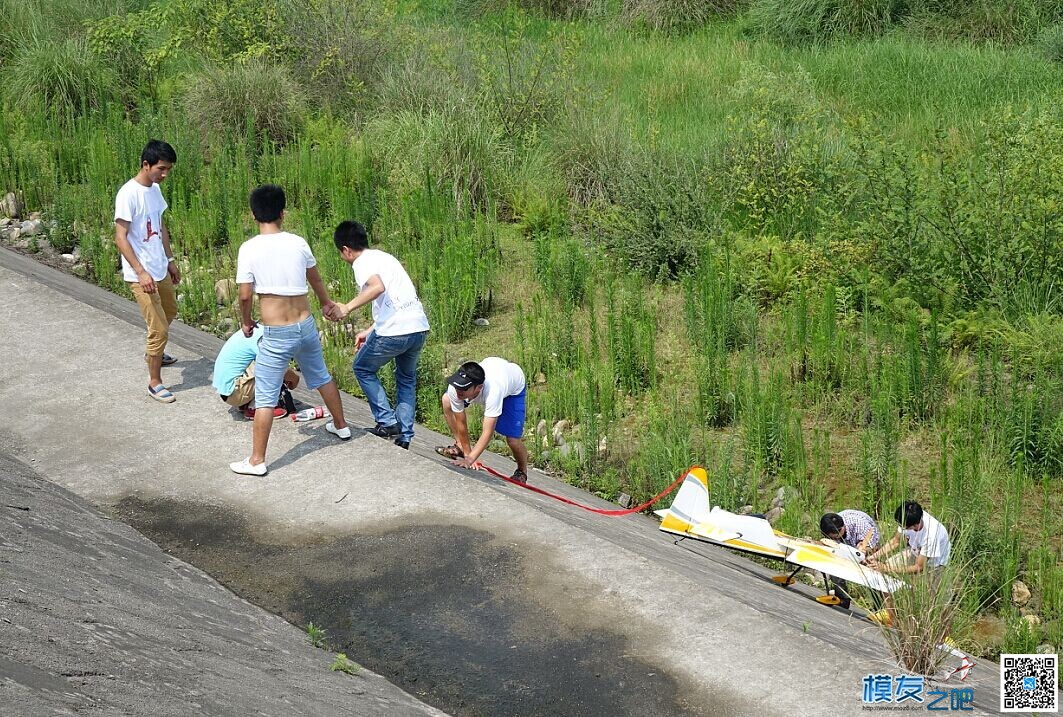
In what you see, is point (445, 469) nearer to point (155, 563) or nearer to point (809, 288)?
point (155, 563)

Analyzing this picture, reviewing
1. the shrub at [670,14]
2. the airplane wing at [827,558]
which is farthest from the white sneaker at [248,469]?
the shrub at [670,14]

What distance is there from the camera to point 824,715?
14.2ft

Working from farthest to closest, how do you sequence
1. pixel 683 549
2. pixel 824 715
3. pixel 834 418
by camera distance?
pixel 834 418
pixel 683 549
pixel 824 715

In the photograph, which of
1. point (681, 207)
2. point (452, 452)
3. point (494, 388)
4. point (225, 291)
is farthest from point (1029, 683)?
point (225, 291)

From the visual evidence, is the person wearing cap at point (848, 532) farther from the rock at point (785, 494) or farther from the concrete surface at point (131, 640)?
the concrete surface at point (131, 640)

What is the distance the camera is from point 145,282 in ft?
23.9

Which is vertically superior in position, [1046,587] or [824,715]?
[824,715]

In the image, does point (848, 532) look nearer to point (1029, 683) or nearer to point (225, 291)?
point (1029, 683)

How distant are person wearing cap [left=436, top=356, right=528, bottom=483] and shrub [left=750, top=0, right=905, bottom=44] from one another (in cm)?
1195

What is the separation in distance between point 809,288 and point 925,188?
1.25 meters

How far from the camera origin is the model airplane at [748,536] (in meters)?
6.45

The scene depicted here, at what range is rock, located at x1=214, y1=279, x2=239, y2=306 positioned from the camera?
37.3ft

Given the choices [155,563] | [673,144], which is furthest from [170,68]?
[155,563]

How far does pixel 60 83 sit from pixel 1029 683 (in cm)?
1430
